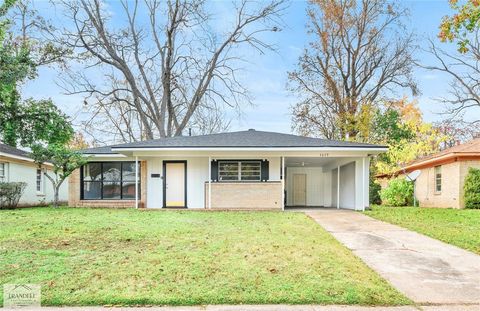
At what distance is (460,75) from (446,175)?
9167mm

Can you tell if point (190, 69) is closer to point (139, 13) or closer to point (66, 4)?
point (139, 13)

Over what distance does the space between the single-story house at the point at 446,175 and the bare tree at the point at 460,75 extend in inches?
Result: 147

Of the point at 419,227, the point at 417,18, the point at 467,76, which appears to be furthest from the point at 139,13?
the point at 419,227

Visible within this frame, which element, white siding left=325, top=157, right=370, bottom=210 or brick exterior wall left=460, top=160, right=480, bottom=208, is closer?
white siding left=325, top=157, right=370, bottom=210

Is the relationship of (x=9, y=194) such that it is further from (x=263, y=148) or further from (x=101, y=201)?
(x=263, y=148)

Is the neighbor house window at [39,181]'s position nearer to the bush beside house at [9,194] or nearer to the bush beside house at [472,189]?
the bush beside house at [9,194]

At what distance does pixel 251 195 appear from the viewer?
52.3 ft

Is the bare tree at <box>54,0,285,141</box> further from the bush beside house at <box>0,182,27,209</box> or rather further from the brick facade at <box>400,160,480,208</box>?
the brick facade at <box>400,160,480,208</box>

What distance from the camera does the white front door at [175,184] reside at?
1712 cm

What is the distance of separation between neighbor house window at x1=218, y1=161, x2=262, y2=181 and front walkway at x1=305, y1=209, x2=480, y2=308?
6922mm

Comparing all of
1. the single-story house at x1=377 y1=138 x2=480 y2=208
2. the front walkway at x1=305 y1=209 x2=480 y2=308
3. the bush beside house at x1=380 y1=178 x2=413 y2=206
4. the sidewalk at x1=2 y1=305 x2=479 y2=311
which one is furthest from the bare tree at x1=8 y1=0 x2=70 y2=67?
the sidewalk at x1=2 y1=305 x2=479 y2=311

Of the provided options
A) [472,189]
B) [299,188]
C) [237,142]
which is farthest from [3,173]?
[472,189]

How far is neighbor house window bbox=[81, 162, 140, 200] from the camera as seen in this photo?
703 inches

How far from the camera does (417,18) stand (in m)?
29.3
